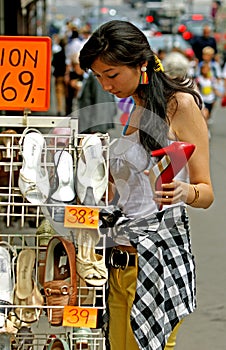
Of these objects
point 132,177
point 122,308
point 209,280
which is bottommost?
point 209,280

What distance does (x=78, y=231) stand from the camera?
3.58 m

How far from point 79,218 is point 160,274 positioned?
0.47 m

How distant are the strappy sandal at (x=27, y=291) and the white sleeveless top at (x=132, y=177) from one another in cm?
38

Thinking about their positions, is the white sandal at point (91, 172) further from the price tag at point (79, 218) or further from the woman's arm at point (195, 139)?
the woman's arm at point (195, 139)

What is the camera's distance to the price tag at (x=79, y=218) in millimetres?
3451

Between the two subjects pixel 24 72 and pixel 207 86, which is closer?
pixel 24 72

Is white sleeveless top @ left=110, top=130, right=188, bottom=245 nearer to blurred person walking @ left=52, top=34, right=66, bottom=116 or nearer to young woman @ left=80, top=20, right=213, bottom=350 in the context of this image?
young woman @ left=80, top=20, right=213, bottom=350

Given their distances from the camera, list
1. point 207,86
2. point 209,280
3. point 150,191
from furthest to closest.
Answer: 1. point 207,86
2. point 209,280
3. point 150,191

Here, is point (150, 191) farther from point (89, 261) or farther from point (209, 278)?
point (209, 278)

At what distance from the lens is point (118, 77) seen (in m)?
3.59

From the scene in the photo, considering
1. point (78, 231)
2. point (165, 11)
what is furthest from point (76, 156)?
point (165, 11)

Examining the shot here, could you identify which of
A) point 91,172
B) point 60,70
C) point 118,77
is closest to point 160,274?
Result: point 91,172

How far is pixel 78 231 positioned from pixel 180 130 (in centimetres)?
57

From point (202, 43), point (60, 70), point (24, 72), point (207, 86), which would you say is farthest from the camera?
point (202, 43)
